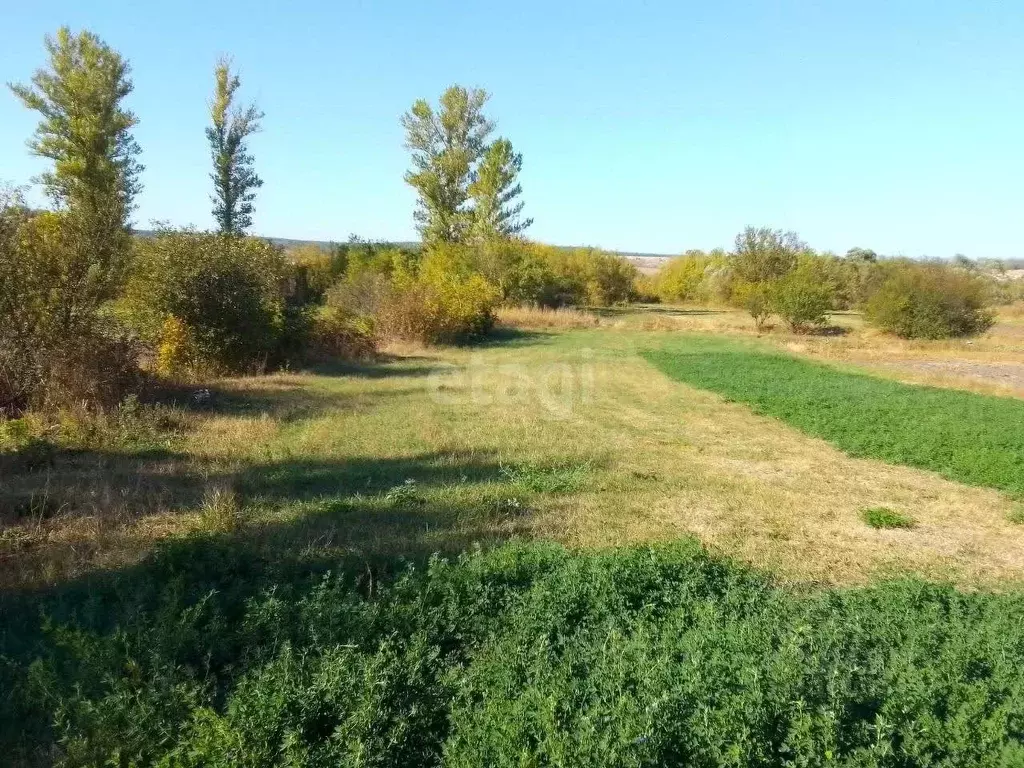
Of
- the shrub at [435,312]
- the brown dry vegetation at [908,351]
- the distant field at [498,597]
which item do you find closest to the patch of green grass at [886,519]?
the distant field at [498,597]

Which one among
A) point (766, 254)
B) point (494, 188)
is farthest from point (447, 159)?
point (766, 254)

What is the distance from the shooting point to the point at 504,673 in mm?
3469

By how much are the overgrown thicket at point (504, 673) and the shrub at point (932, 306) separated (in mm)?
32172

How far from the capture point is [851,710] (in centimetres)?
330

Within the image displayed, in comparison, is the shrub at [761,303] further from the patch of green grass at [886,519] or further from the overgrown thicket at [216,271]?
the patch of green grass at [886,519]

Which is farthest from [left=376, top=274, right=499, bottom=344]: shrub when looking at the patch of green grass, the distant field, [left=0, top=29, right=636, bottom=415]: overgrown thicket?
the patch of green grass

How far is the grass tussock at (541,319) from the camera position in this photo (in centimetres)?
3591

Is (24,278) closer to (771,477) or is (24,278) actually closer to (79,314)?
(79,314)

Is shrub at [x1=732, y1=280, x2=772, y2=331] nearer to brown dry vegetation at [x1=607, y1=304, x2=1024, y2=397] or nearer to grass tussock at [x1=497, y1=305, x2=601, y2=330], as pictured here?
brown dry vegetation at [x1=607, y1=304, x2=1024, y2=397]

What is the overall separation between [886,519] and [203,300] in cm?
1337

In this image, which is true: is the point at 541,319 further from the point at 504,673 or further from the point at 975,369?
the point at 504,673

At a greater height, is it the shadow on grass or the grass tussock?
the grass tussock

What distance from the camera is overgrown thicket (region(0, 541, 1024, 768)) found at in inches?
116

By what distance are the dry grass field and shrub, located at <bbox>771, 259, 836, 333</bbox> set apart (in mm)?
22142
